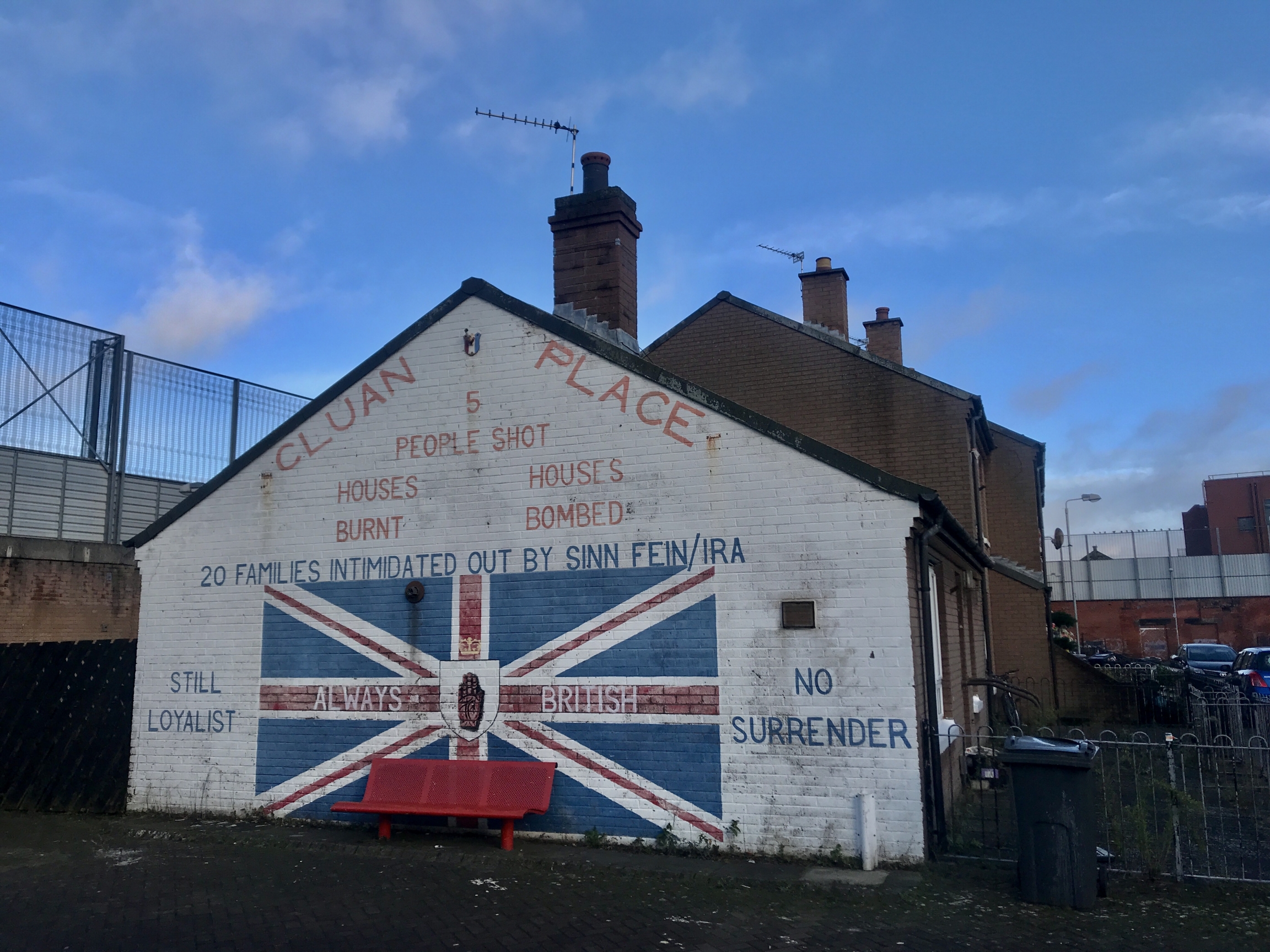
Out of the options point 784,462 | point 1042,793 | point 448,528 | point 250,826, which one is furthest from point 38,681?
point 1042,793

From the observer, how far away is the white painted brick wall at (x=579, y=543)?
333 inches

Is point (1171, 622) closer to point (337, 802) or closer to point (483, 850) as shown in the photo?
point (483, 850)

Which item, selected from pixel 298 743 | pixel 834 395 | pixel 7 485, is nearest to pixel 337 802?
pixel 298 743

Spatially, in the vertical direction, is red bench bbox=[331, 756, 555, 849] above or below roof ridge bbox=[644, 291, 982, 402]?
below

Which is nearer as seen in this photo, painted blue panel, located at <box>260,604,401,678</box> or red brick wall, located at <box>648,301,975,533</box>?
painted blue panel, located at <box>260,604,401,678</box>

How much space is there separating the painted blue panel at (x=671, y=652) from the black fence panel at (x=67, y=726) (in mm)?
5849

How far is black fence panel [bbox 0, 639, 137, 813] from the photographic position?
11.1m

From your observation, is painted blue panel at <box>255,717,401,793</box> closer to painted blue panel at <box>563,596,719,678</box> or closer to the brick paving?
the brick paving

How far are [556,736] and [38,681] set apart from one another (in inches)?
264

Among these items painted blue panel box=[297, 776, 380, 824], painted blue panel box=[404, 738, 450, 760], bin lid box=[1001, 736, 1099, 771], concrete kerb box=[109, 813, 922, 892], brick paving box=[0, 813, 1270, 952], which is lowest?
brick paving box=[0, 813, 1270, 952]

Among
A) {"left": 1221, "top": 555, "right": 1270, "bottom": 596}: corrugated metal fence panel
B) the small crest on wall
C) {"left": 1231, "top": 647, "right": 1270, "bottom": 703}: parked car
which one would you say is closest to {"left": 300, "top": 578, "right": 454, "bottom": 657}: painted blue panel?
the small crest on wall

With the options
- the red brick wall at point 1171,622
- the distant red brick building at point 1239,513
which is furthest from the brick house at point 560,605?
the distant red brick building at point 1239,513

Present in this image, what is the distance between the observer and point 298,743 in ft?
34.1

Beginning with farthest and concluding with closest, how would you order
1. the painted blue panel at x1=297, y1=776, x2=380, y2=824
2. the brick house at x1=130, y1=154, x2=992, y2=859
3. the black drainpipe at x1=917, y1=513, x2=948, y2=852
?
the painted blue panel at x1=297, y1=776, x2=380, y2=824 → the brick house at x1=130, y1=154, x2=992, y2=859 → the black drainpipe at x1=917, y1=513, x2=948, y2=852
